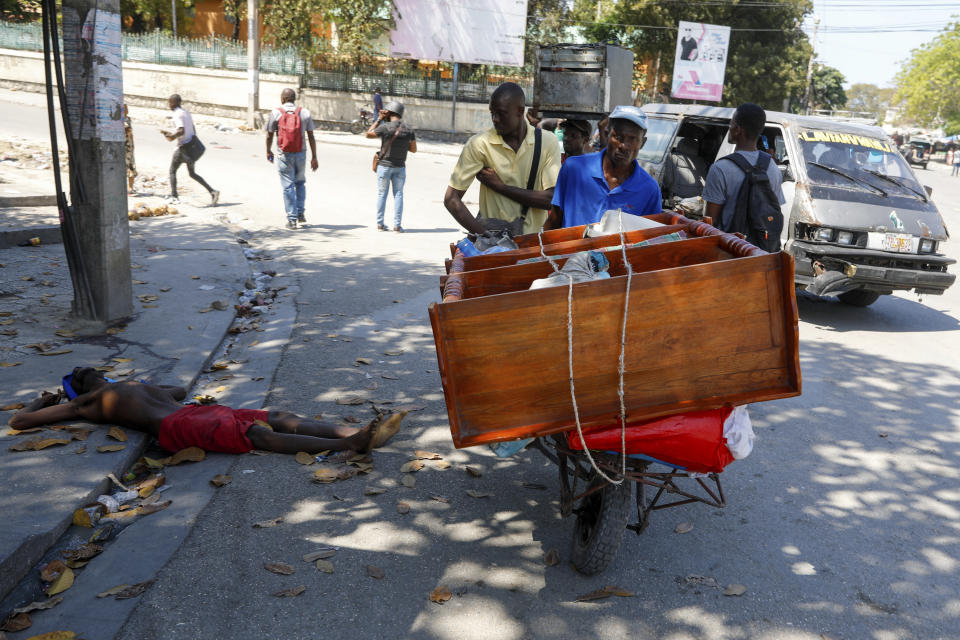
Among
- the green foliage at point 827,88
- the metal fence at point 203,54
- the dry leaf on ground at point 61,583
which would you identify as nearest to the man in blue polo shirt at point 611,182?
the dry leaf on ground at point 61,583

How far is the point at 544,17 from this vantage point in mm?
33156

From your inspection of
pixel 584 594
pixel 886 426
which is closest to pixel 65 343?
pixel 584 594

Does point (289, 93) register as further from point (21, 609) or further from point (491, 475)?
point (21, 609)

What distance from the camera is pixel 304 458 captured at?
4.56 meters

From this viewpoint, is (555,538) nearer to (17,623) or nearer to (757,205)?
(17,623)

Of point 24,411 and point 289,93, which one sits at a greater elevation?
point 289,93

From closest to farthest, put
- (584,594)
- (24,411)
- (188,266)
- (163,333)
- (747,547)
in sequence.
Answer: (584,594) → (747,547) → (24,411) → (163,333) → (188,266)

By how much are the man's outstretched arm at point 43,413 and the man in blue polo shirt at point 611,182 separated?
3.13 metres

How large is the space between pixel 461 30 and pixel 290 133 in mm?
19288

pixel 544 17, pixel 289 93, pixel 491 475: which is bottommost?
pixel 491 475

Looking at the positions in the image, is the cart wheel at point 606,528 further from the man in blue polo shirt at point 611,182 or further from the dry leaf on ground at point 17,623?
the dry leaf on ground at point 17,623

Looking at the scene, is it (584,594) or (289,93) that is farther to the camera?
(289,93)

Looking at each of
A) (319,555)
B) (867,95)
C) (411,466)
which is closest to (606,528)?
(319,555)

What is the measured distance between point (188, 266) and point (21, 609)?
6.26 metres
